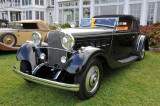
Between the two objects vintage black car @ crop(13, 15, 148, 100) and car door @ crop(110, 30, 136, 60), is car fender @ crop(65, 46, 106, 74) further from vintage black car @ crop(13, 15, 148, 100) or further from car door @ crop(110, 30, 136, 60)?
car door @ crop(110, 30, 136, 60)

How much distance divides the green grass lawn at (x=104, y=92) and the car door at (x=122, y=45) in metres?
0.60

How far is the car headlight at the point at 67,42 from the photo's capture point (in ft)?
8.52

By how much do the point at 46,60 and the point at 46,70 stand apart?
0.80 ft

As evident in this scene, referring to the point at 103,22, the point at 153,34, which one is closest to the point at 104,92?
the point at 103,22

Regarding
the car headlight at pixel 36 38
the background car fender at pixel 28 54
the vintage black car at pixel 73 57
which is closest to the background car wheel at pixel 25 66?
the vintage black car at pixel 73 57

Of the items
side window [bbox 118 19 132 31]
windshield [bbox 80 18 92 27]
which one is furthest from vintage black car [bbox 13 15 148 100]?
side window [bbox 118 19 132 31]

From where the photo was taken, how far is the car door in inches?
157

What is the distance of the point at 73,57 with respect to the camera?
253 centimetres

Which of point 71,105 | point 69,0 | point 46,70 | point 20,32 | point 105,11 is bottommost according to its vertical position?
point 71,105

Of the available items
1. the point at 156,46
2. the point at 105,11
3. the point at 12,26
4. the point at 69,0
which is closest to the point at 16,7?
the point at 69,0

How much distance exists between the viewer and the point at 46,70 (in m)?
3.10

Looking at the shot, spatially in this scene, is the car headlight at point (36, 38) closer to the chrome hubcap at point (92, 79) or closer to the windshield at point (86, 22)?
the chrome hubcap at point (92, 79)

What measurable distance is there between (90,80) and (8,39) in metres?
4.97

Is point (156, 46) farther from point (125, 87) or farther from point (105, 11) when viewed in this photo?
point (105, 11)
